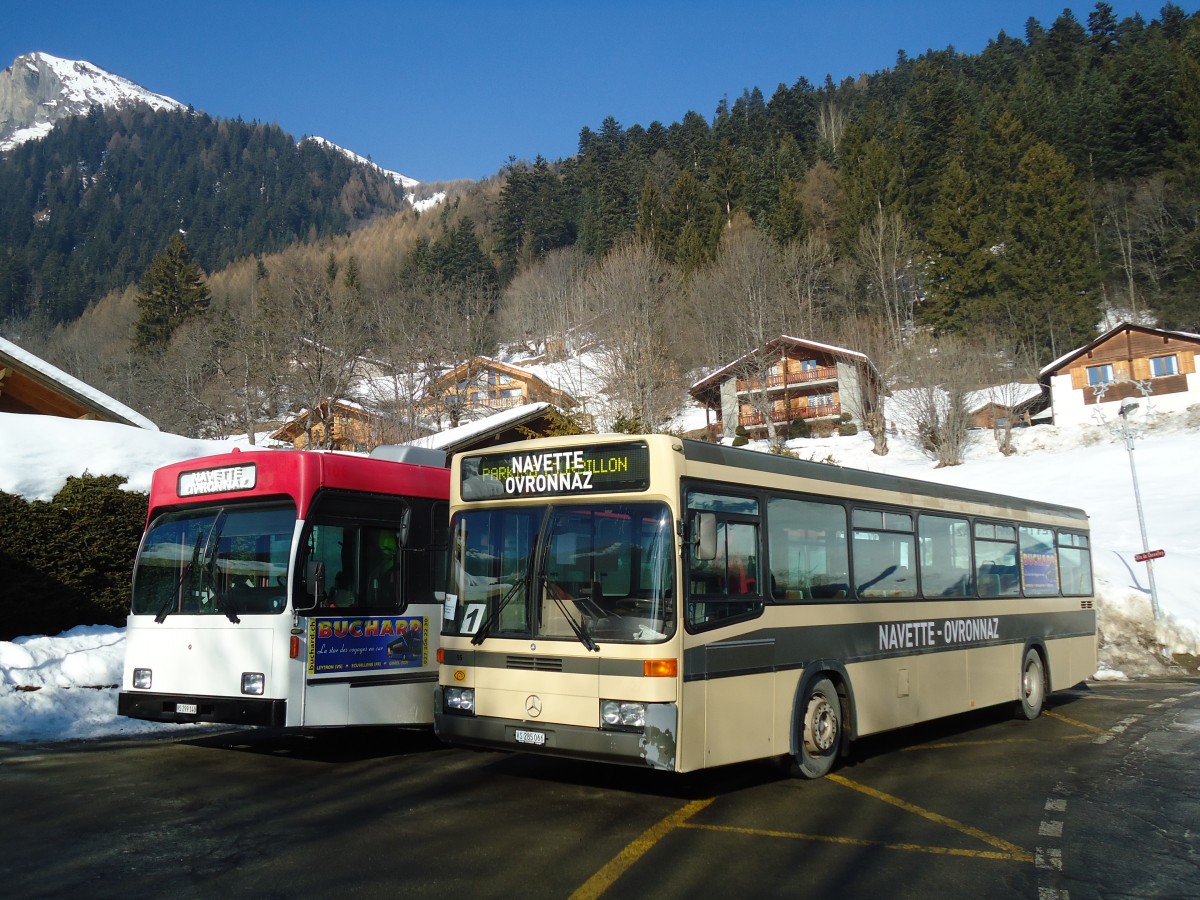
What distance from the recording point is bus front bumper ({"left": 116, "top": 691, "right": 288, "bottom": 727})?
28.2 feet

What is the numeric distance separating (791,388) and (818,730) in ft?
185

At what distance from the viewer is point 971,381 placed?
48.9m

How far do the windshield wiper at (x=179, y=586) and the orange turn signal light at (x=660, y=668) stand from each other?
200 inches

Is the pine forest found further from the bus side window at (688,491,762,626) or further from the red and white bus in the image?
the bus side window at (688,491,762,626)

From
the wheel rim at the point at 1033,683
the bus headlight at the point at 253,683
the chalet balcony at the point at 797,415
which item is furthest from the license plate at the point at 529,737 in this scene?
the chalet balcony at the point at 797,415

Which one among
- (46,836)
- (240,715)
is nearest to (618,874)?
(46,836)

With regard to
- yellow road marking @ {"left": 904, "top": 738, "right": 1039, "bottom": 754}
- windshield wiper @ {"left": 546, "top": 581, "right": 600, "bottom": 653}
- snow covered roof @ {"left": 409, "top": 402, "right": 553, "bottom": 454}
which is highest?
snow covered roof @ {"left": 409, "top": 402, "right": 553, "bottom": 454}

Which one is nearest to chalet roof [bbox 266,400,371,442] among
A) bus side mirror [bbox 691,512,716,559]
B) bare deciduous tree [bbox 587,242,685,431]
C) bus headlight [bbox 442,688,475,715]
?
bare deciduous tree [bbox 587,242,685,431]

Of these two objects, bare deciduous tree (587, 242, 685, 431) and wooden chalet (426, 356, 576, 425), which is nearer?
bare deciduous tree (587, 242, 685, 431)

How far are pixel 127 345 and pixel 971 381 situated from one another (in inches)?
2525

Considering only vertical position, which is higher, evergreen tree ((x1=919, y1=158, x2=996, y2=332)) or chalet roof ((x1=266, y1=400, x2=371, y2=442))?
evergreen tree ((x1=919, y1=158, x2=996, y2=332))

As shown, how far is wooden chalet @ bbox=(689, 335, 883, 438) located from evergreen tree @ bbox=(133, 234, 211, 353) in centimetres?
4371

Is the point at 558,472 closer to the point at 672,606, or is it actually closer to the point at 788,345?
the point at 672,606

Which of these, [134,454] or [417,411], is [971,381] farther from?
[134,454]
